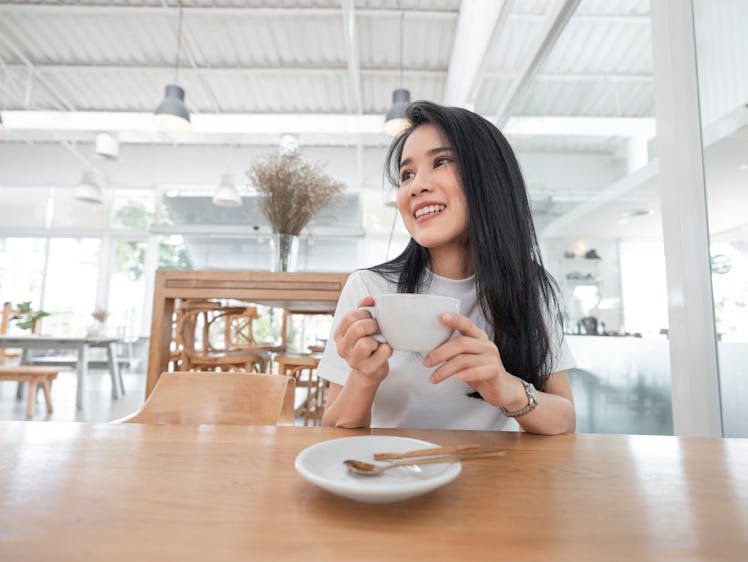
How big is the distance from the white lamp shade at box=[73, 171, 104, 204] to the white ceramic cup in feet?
22.0

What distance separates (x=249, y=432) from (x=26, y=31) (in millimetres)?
7313

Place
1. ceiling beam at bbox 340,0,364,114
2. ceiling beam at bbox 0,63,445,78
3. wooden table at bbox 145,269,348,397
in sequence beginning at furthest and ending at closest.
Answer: ceiling beam at bbox 0,63,445,78, ceiling beam at bbox 340,0,364,114, wooden table at bbox 145,269,348,397

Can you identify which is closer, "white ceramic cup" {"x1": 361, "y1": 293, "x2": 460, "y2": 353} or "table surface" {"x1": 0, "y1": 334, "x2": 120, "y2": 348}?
"white ceramic cup" {"x1": 361, "y1": 293, "x2": 460, "y2": 353}

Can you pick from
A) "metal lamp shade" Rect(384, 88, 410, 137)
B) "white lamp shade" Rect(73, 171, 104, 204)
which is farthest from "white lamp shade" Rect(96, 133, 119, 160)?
"metal lamp shade" Rect(384, 88, 410, 137)

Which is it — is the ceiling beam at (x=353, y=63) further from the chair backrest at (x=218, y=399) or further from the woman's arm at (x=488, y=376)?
the woman's arm at (x=488, y=376)

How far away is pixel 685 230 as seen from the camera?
4.19 feet

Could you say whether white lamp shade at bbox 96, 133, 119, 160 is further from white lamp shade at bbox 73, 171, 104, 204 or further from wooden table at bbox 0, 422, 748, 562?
wooden table at bbox 0, 422, 748, 562

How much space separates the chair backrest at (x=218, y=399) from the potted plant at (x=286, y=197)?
1499mm

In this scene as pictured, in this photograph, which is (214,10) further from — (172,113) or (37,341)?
(37,341)

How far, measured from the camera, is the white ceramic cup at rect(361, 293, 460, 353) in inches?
21.5

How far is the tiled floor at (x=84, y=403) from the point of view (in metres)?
3.77

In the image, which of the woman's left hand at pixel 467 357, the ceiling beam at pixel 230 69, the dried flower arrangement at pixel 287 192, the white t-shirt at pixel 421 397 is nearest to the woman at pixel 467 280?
the white t-shirt at pixel 421 397

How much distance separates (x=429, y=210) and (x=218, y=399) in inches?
26.6

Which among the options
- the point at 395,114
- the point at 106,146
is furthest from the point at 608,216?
the point at 106,146
